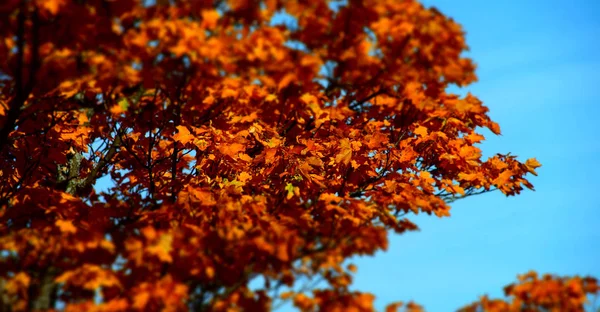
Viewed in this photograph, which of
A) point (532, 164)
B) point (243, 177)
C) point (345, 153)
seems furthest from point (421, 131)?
point (243, 177)

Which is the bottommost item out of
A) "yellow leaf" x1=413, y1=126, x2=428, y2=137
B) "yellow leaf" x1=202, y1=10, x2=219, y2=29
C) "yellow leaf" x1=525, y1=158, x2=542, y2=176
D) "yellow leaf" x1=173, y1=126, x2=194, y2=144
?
"yellow leaf" x1=202, y1=10, x2=219, y2=29

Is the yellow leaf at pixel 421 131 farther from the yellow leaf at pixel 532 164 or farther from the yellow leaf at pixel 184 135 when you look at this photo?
the yellow leaf at pixel 184 135

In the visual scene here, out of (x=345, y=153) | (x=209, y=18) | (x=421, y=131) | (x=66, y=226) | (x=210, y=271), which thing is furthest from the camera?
(x=421, y=131)

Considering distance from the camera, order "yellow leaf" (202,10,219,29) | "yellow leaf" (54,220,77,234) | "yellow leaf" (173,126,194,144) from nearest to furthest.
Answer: "yellow leaf" (202,10,219,29) < "yellow leaf" (54,220,77,234) < "yellow leaf" (173,126,194,144)

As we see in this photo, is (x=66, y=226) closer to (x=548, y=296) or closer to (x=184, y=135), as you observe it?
(x=184, y=135)

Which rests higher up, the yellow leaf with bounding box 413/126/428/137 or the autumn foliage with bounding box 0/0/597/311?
the yellow leaf with bounding box 413/126/428/137

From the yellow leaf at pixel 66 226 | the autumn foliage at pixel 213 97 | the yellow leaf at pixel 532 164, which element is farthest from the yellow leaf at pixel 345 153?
the yellow leaf at pixel 66 226

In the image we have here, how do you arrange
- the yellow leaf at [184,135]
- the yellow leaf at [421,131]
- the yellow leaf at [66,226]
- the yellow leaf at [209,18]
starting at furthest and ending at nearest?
1. the yellow leaf at [421,131]
2. the yellow leaf at [184,135]
3. the yellow leaf at [66,226]
4. the yellow leaf at [209,18]

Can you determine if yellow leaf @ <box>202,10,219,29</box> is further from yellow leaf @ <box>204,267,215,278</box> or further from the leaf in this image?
the leaf

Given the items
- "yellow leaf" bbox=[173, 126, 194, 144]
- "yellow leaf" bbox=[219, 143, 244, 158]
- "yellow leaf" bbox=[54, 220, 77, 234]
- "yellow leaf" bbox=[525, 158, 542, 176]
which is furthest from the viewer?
"yellow leaf" bbox=[525, 158, 542, 176]

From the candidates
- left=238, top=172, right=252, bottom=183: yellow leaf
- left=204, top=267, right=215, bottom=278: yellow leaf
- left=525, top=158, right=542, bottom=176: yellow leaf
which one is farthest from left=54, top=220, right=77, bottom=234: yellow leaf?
left=525, top=158, right=542, bottom=176: yellow leaf

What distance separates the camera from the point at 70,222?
309 inches

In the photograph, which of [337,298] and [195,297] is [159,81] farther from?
→ [337,298]

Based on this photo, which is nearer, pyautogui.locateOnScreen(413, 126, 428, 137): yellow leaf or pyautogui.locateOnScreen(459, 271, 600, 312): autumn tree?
pyautogui.locateOnScreen(459, 271, 600, 312): autumn tree
